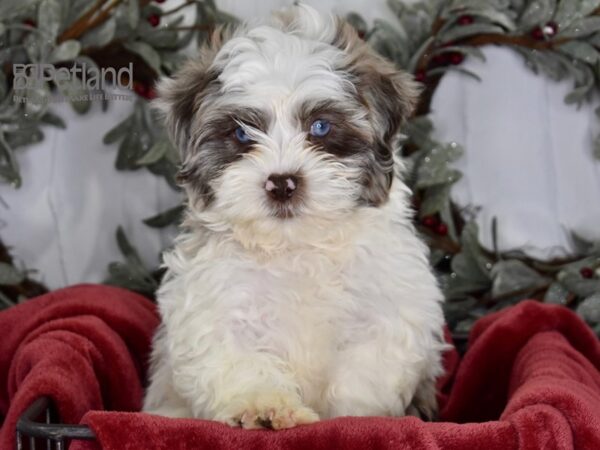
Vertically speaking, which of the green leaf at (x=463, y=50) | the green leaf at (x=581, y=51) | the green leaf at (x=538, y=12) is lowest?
the green leaf at (x=463, y=50)

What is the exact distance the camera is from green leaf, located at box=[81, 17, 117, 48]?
13.0 feet

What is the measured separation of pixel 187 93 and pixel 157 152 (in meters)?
1.06

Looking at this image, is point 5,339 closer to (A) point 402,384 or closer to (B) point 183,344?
(B) point 183,344

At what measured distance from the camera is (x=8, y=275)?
4035mm

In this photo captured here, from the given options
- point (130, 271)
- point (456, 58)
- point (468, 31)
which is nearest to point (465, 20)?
point (468, 31)

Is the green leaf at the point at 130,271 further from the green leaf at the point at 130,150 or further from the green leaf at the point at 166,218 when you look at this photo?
the green leaf at the point at 130,150

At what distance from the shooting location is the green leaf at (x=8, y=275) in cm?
403

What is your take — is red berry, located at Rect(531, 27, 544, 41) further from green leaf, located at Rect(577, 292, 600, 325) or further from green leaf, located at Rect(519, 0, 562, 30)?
green leaf, located at Rect(577, 292, 600, 325)

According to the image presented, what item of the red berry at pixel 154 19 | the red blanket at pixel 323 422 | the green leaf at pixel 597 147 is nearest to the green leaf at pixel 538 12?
the green leaf at pixel 597 147

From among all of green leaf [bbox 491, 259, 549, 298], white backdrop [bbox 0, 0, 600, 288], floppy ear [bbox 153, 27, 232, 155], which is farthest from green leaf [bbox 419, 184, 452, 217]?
floppy ear [bbox 153, 27, 232, 155]

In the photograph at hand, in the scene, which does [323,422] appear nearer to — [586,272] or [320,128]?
[320,128]

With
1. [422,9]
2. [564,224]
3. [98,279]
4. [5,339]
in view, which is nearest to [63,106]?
[98,279]

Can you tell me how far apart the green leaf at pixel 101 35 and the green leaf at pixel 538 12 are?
167cm

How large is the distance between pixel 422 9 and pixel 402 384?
1.74 m
